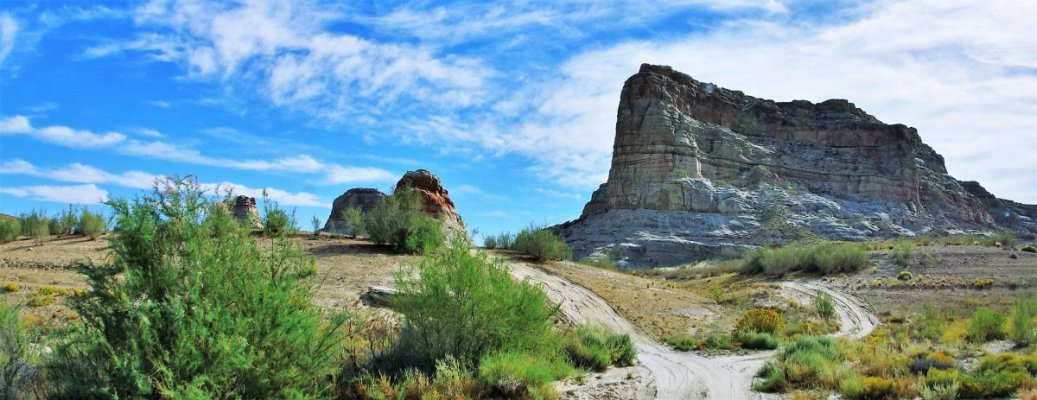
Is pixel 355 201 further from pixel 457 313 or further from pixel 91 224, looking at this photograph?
pixel 457 313

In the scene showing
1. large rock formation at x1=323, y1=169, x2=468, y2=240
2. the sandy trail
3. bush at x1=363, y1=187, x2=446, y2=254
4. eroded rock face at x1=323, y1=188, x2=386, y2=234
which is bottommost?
the sandy trail

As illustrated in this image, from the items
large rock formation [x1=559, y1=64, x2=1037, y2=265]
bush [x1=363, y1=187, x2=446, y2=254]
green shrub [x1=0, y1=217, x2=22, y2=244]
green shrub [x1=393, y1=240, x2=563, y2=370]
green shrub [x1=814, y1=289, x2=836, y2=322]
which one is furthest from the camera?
large rock formation [x1=559, y1=64, x2=1037, y2=265]

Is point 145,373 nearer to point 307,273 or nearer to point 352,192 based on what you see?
point 307,273

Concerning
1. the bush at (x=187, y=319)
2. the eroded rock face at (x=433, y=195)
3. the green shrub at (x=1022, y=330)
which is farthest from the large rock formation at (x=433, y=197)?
the bush at (x=187, y=319)

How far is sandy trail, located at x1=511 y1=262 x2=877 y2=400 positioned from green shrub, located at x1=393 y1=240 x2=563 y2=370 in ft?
4.17

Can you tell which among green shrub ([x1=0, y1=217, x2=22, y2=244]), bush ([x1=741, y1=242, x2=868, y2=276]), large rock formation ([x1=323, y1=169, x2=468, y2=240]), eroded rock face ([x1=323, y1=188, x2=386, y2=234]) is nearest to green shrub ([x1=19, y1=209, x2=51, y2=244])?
green shrub ([x1=0, y1=217, x2=22, y2=244])

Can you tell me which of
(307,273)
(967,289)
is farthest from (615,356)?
(967,289)

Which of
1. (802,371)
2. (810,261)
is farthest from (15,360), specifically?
(810,261)

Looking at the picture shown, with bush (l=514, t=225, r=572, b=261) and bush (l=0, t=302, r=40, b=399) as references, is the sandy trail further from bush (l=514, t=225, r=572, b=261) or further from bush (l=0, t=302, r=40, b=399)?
bush (l=0, t=302, r=40, b=399)

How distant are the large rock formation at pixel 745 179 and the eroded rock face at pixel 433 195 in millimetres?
27621

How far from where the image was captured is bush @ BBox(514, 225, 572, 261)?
2698 centimetres

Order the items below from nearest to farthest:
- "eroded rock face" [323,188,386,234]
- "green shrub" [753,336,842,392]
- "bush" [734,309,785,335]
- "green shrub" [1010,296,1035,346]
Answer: "green shrub" [753,336,842,392] < "green shrub" [1010,296,1035,346] < "bush" [734,309,785,335] < "eroded rock face" [323,188,386,234]

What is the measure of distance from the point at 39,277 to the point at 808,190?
68.7m

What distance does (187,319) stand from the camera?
21.9 ft
